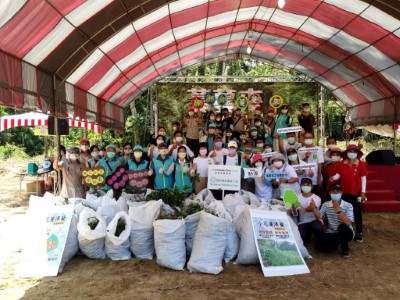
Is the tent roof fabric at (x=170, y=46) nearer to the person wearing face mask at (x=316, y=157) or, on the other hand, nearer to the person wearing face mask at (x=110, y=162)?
the person wearing face mask at (x=110, y=162)

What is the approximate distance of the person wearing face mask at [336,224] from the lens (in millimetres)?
4430

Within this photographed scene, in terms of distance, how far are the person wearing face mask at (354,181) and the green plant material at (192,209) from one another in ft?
6.76

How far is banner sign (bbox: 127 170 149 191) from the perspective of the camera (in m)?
5.34

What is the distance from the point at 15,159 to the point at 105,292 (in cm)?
1768

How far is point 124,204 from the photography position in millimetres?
4883

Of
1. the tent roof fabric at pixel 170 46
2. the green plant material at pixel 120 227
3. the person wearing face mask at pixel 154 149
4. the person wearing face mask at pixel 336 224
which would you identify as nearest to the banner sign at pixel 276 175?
the person wearing face mask at pixel 336 224

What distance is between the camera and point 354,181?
5.11 meters

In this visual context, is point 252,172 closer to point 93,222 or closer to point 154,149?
point 154,149

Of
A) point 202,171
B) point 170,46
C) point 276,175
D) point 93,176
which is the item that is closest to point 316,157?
point 276,175

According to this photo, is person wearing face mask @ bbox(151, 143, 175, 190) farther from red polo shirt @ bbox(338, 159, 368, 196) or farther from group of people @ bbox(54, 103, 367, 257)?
red polo shirt @ bbox(338, 159, 368, 196)

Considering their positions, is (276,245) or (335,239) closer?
(276,245)

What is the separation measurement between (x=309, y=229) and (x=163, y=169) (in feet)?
7.24

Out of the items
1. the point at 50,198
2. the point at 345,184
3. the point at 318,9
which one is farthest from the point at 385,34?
the point at 50,198

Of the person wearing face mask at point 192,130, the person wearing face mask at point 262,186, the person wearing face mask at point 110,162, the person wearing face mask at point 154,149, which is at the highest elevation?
the person wearing face mask at point 192,130
